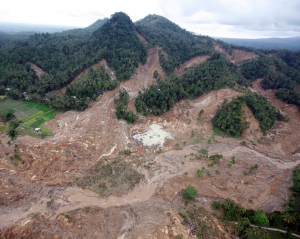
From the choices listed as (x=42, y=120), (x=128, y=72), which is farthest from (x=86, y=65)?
(x=42, y=120)

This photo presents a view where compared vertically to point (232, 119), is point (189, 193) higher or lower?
lower

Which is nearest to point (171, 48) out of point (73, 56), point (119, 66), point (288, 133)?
point (119, 66)

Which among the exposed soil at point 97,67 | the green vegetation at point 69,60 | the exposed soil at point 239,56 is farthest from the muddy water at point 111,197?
the exposed soil at point 239,56

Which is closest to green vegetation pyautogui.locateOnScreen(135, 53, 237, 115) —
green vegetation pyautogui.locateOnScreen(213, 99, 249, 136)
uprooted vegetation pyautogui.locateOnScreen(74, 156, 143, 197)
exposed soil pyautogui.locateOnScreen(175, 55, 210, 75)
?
exposed soil pyautogui.locateOnScreen(175, 55, 210, 75)

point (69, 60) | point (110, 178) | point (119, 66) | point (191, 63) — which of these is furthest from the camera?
point (191, 63)

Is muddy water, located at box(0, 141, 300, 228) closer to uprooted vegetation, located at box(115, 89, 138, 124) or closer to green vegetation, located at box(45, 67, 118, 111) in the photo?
uprooted vegetation, located at box(115, 89, 138, 124)

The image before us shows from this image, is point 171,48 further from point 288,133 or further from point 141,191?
point 141,191
